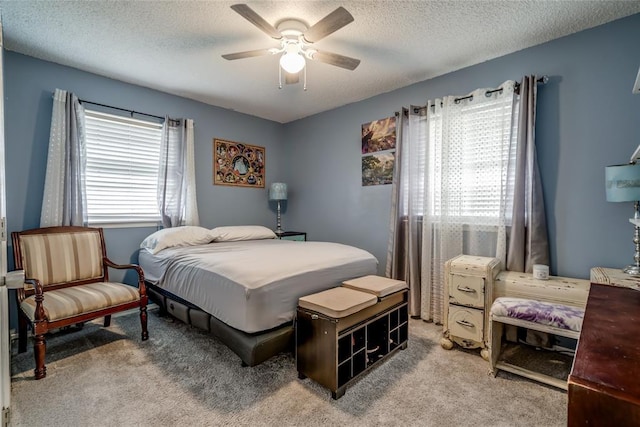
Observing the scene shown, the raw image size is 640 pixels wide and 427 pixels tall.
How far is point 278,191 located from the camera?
15.1 feet

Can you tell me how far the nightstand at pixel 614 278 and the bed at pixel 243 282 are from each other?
1.65m

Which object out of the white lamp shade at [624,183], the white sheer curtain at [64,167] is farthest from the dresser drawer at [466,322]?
the white sheer curtain at [64,167]

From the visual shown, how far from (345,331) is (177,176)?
2940 mm

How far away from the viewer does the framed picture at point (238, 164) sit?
13.8ft

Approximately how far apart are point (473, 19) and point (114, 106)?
3.60 metres

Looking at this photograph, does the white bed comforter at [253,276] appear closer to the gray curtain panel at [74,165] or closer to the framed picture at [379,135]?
the gray curtain panel at [74,165]

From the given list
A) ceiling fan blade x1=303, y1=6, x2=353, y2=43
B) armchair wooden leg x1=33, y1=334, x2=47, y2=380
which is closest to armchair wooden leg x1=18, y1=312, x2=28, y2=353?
armchair wooden leg x1=33, y1=334, x2=47, y2=380

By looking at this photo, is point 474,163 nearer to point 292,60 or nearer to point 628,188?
point 628,188

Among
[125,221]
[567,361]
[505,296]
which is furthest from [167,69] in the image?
[567,361]

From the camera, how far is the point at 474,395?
1886 millimetres

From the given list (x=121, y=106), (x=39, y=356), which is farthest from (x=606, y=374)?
(x=121, y=106)

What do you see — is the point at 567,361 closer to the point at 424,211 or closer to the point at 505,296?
the point at 505,296

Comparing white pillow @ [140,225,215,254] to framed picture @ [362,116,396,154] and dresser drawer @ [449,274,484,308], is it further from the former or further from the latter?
dresser drawer @ [449,274,484,308]

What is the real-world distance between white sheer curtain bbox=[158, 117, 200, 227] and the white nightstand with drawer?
3.06 m
